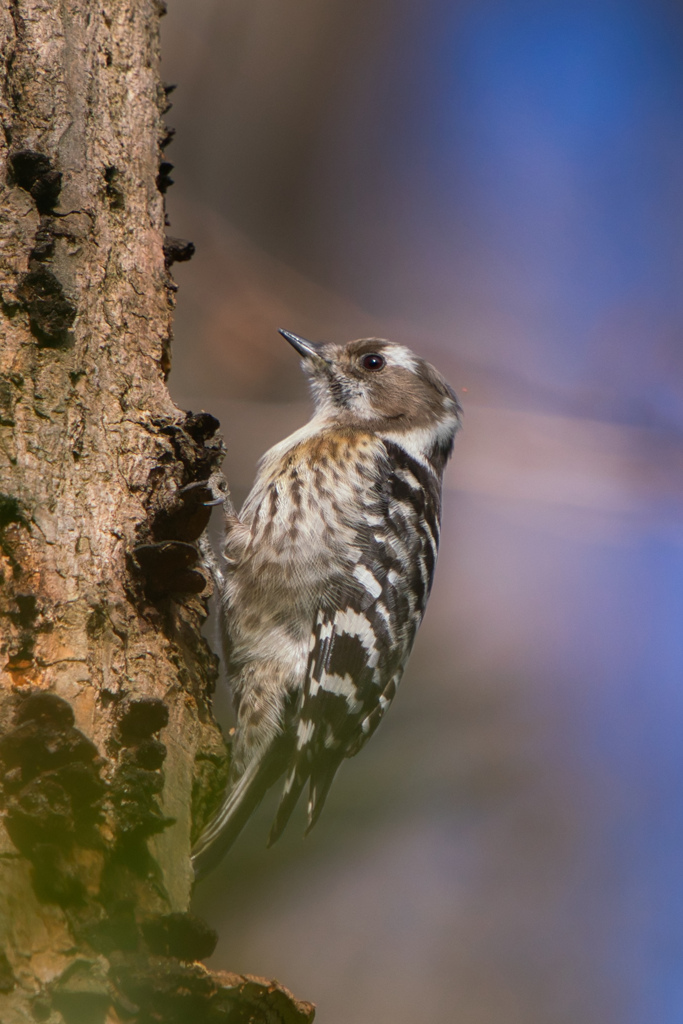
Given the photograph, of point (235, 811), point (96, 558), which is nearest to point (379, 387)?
point (235, 811)

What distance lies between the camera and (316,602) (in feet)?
10.1

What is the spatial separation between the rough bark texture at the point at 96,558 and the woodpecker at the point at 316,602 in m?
0.72

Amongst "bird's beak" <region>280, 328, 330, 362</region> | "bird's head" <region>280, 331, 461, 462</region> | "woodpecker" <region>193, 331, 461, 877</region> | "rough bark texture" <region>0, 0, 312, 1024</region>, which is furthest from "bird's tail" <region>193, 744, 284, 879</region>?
"bird's beak" <region>280, 328, 330, 362</region>

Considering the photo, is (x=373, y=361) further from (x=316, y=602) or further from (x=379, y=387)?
(x=316, y=602)

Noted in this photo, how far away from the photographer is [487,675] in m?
5.05

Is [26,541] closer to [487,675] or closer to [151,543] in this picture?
[151,543]

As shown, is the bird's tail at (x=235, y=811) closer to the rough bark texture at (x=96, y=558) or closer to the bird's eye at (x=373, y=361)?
the rough bark texture at (x=96, y=558)

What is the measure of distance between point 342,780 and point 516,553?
1569 millimetres

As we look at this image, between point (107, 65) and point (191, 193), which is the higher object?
point (191, 193)

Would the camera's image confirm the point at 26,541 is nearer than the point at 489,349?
Yes

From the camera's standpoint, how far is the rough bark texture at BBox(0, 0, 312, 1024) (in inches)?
56.9

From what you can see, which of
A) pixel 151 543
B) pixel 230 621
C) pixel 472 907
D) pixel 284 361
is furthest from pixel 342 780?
pixel 151 543

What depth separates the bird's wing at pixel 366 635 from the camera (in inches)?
116

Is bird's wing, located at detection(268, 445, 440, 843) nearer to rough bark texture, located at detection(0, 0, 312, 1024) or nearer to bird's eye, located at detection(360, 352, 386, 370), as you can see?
bird's eye, located at detection(360, 352, 386, 370)
